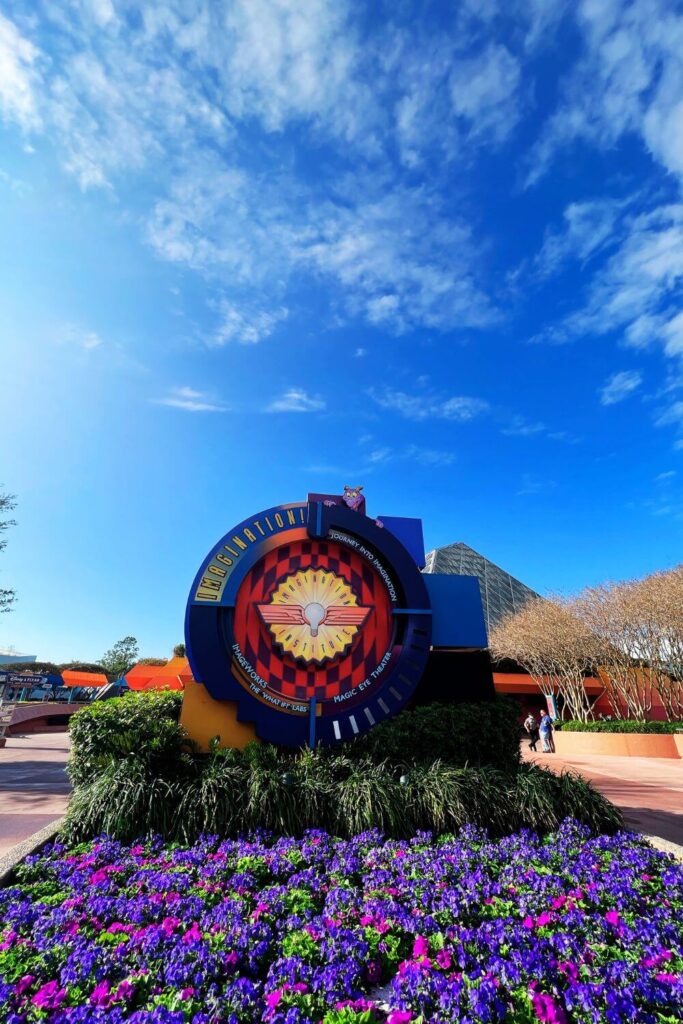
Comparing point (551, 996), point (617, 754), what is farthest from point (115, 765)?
point (617, 754)

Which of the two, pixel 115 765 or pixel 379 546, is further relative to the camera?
pixel 379 546

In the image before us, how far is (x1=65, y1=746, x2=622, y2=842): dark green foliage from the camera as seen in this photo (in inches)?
239

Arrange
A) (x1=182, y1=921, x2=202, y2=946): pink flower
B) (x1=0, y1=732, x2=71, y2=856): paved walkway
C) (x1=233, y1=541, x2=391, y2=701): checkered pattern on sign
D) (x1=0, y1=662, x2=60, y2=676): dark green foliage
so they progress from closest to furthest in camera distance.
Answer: (x1=182, y1=921, x2=202, y2=946): pink flower
(x1=0, y1=732, x2=71, y2=856): paved walkway
(x1=233, y1=541, x2=391, y2=701): checkered pattern on sign
(x1=0, y1=662, x2=60, y2=676): dark green foliage

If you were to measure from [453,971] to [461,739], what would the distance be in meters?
4.66

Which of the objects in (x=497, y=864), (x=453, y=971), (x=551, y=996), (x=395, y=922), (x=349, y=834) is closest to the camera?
(x=551, y=996)

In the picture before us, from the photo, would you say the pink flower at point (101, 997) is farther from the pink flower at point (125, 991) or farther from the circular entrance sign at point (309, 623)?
the circular entrance sign at point (309, 623)

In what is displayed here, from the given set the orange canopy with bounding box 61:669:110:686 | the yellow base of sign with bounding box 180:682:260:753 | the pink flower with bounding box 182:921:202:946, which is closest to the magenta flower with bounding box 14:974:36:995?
the pink flower with bounding box 182:921:202:946

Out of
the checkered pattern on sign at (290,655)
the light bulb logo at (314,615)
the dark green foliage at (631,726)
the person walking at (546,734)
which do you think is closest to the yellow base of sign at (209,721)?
the checkered pattern on sign at (290,655)

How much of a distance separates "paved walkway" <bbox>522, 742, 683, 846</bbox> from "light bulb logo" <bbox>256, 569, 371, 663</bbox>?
5317 mm

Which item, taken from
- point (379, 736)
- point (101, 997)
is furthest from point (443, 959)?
point (379, 736)

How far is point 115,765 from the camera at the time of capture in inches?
259

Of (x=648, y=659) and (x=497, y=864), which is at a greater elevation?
(x=648, y=659)

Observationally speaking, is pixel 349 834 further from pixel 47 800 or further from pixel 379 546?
pixel 47 800

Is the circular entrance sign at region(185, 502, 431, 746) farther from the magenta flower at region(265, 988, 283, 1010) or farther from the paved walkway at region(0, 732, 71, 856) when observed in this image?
the magenta flower at region(265, 988, 283, 1010)
